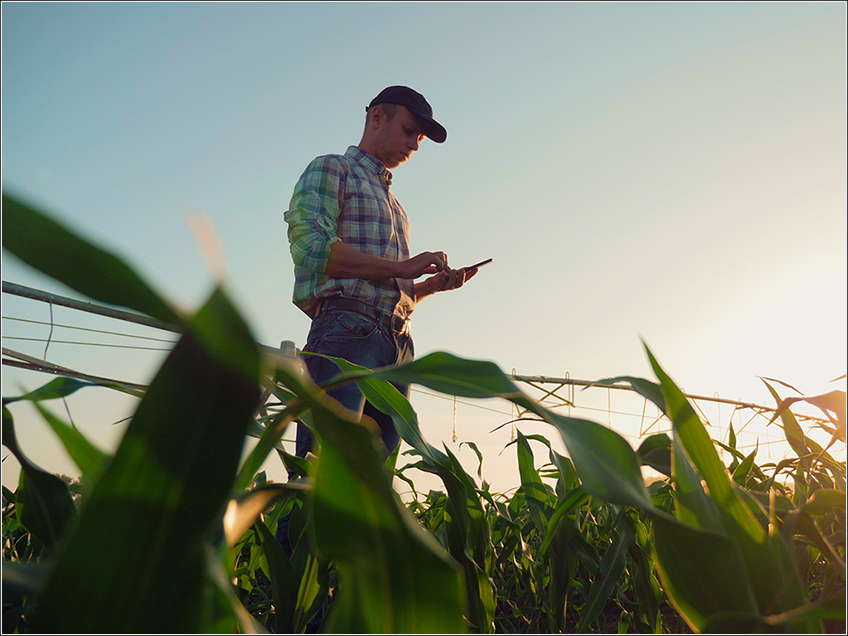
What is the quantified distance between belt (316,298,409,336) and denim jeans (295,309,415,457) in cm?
1

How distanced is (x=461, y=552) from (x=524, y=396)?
0.19m

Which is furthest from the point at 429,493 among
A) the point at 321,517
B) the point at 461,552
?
the point at 321,517

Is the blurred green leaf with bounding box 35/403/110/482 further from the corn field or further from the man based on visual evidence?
the man

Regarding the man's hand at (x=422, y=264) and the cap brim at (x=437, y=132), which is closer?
the man's hand at (x=422, y=264)

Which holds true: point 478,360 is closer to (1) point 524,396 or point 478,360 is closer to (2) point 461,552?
(1) point 524,396

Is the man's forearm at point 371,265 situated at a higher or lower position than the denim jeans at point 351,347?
higher

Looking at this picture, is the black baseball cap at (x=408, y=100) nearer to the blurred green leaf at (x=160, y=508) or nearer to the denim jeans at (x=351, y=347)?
the denim jeans at (x=351, y=347)

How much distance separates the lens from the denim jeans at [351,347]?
1.26m

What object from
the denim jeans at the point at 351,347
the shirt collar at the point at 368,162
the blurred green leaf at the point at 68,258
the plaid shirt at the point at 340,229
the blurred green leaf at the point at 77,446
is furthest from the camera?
the shirt collar at the point at 368,162

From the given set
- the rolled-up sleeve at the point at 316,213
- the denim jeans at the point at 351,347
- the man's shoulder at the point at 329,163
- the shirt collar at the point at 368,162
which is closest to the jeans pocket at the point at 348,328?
the denim jeans at the point at 351,347

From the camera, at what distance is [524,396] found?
24 centimetres

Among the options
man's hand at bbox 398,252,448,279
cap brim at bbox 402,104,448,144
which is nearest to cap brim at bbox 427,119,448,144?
cap brim at bbox 402,104,448,144

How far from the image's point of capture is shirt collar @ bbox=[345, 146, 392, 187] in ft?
5.48

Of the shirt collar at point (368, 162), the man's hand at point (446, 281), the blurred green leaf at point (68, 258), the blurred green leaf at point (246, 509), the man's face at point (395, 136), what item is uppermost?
the man's face at point (395, 136)
